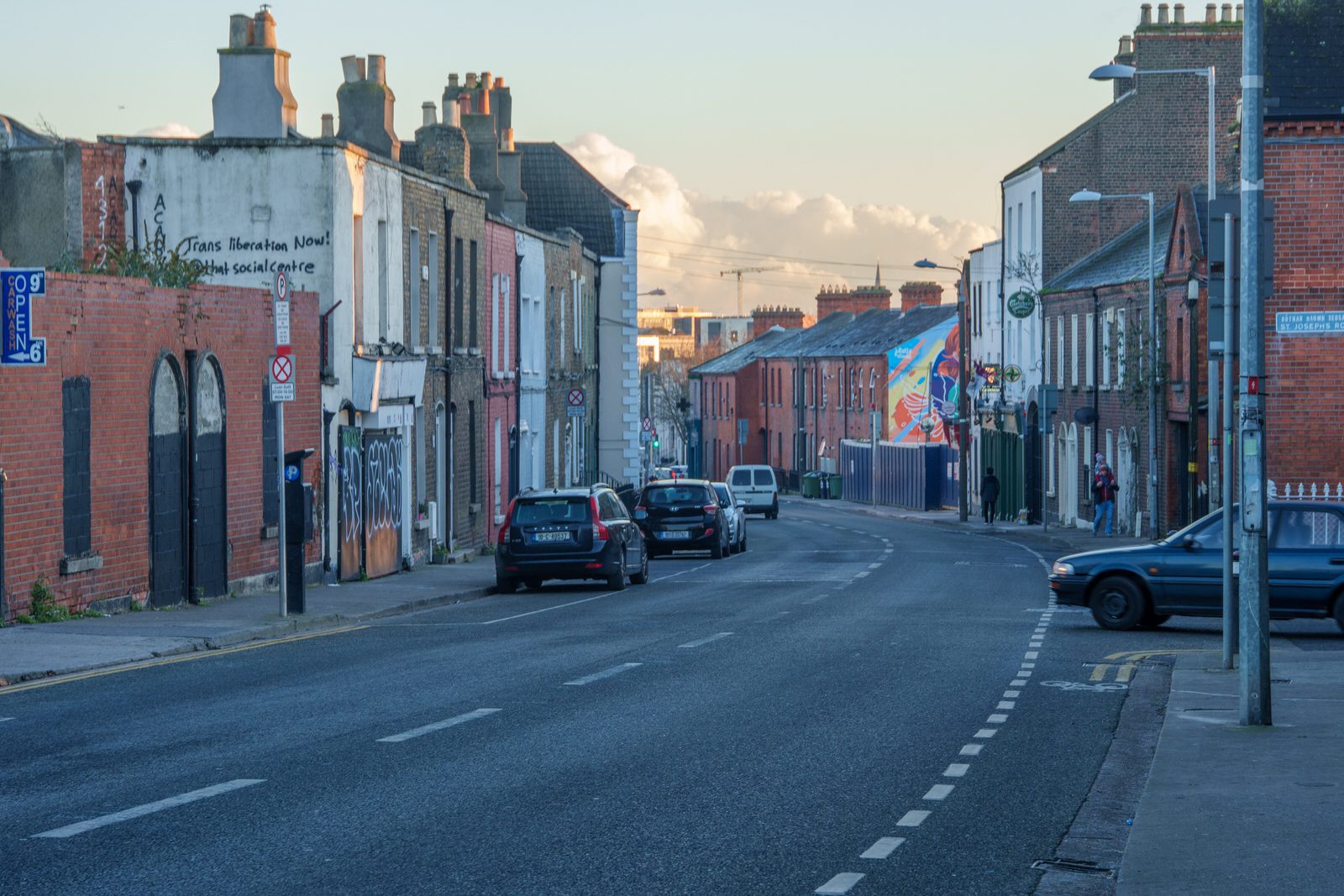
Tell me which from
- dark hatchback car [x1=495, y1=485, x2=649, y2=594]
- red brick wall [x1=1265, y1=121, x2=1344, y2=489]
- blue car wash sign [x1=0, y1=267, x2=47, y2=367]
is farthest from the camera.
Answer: red brick wall [x1=1265, y1=121, x2=1344, y2=489]

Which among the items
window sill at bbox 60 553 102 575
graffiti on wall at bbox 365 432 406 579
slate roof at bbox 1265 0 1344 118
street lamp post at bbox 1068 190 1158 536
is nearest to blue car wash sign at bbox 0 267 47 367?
window sill at bbox 60 553 102 575

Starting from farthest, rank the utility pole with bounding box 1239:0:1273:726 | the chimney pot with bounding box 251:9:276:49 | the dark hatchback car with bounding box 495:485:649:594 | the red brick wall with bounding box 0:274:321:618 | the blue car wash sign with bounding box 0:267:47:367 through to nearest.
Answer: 1. the chimney pot with bounding box 251:9:276:49
2. the dark hatchback car with bounding box 495:485:649:594
3. the red brick wall with bounding box 0:274:321:618
4. the blue car wash sign with bounding box 0:267:47:367
5. the utility pole with bounding box 1239:0:1273:726

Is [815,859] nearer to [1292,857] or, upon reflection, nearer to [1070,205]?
[1292,857]

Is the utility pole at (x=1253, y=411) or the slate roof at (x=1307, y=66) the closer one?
the utility pole at (x=1253, y=411)

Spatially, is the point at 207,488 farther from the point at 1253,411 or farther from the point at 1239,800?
the point at 1239,800

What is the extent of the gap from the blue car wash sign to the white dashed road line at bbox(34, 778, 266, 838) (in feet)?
32.0

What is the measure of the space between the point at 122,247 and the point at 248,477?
3845 millimetres

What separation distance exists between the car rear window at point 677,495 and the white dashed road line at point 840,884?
103ft

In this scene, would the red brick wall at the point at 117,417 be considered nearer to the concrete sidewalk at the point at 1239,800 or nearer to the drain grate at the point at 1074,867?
the concrete sidewalk at the point at 1239,800

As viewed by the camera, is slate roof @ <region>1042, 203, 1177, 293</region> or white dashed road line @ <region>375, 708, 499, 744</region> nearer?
white dashed road line @ <region>375, 708, 499, 744</region>

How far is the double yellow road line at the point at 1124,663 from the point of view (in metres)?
16.8

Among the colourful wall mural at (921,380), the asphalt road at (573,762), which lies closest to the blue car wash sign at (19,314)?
the asphalt road at (573,762)

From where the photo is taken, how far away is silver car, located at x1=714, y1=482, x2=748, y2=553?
41094mm

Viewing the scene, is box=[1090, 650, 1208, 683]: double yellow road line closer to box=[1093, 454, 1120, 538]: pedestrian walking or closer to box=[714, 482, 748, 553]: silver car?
box=[714, 482, 748, 553]: silver car
